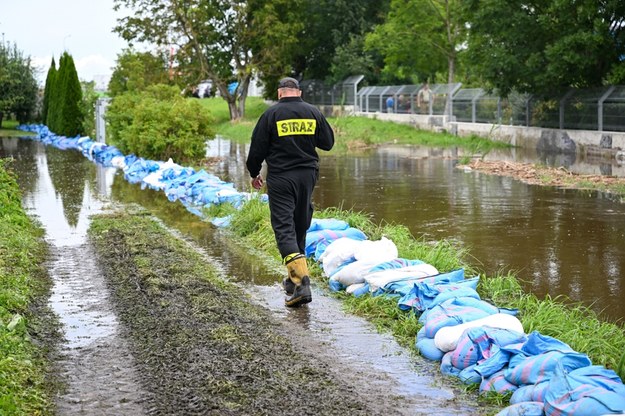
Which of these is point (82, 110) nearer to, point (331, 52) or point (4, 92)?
point (4, 92)

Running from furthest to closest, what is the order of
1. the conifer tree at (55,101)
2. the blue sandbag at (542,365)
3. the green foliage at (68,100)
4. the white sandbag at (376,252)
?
the conifer tree at (55,101) → the green foliage at (68,100) → the white sandbag at (376,252) → the blue sandbag at (542,365)

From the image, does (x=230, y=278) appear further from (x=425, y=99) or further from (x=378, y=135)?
(x=425, y=99)

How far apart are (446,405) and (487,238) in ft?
19.9

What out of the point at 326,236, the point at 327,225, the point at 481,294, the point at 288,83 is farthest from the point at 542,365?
the point at 327,225

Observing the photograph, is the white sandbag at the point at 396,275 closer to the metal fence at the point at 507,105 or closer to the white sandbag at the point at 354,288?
the white sandbag at the point at 354,288

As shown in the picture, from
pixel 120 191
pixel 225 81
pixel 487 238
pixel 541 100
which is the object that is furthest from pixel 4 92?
pixel 487 238

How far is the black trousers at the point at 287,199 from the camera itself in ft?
25.6

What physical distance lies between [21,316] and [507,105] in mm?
24867

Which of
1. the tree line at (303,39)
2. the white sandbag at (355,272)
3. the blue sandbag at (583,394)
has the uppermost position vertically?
the tree line at (303,39)

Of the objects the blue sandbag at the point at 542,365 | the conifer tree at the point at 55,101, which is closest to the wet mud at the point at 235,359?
the blue sandbag at the point at 542,365

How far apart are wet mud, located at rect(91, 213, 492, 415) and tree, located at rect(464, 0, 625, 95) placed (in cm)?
1735

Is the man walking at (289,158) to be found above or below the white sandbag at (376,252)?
above

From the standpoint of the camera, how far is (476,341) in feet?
18.6

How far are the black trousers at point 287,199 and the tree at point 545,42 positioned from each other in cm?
1712
